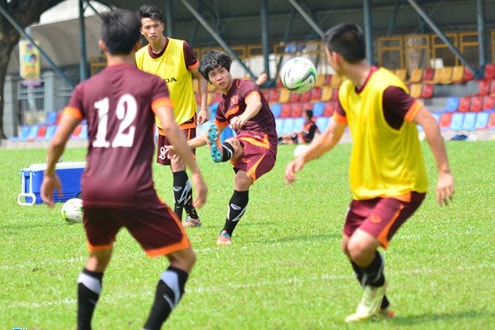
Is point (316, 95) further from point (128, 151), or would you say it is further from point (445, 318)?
point (128, 151)

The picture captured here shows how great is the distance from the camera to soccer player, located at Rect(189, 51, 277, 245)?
35.0ft

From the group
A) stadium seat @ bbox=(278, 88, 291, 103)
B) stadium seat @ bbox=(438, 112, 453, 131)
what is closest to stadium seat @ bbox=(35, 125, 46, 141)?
stadium seat @ bbox=(278, 88, 291, 103)

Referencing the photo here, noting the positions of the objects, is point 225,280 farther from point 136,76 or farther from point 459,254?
point 136,76

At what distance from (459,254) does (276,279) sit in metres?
1.89

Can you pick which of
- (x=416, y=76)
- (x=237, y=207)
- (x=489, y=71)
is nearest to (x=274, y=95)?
(x=416, y=76)

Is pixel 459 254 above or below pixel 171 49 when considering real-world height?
below

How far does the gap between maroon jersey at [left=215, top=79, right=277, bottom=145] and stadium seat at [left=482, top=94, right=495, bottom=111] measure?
1014 inches

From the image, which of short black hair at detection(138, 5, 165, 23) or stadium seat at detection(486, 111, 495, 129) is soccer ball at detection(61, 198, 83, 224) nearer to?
short black hair at detection(138, 5, 165, 23)

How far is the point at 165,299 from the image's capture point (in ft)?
20.1

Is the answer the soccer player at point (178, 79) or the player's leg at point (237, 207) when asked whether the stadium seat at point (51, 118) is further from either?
the player's leg at point (237, 207)

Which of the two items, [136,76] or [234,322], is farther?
[234,322]

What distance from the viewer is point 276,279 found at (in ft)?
28.1

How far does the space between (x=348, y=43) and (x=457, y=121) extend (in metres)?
28.6

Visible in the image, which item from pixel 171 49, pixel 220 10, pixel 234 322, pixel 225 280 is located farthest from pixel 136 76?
pixel 220 10
